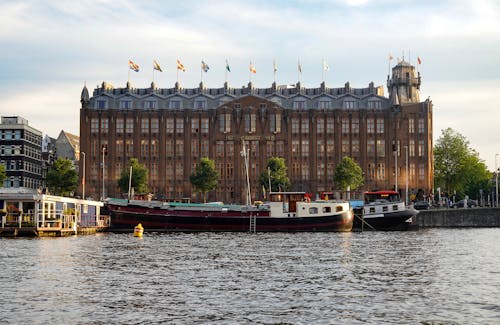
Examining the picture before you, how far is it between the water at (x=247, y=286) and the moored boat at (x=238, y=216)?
38.1m

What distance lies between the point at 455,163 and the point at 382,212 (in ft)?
261

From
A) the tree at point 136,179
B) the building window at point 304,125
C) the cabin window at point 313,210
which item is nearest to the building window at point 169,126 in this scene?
the tree at point 136,179

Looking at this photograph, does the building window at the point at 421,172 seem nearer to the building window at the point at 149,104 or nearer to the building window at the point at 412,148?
the building window at the point at 412,148

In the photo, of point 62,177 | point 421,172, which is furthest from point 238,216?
point 421,172

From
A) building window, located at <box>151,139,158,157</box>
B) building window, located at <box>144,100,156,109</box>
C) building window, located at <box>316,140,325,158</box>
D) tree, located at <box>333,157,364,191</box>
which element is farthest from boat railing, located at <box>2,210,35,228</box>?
building window, located at <box>316,140,325,158</box>

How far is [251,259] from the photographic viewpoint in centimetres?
5766

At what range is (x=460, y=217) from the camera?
144375 millimetres

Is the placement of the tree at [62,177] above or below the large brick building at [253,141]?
below

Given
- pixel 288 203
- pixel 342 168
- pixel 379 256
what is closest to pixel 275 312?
pixel 379 256

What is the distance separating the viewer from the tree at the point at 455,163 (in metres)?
185

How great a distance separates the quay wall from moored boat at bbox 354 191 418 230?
2548cm

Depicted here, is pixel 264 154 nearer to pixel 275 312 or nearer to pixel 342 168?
pixel 342 168

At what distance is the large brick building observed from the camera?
585 ft

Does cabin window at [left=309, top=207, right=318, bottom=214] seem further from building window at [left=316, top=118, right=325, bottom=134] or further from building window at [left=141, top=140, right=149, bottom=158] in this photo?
building window at [left=141, top=140, right=149, bottom=158]
